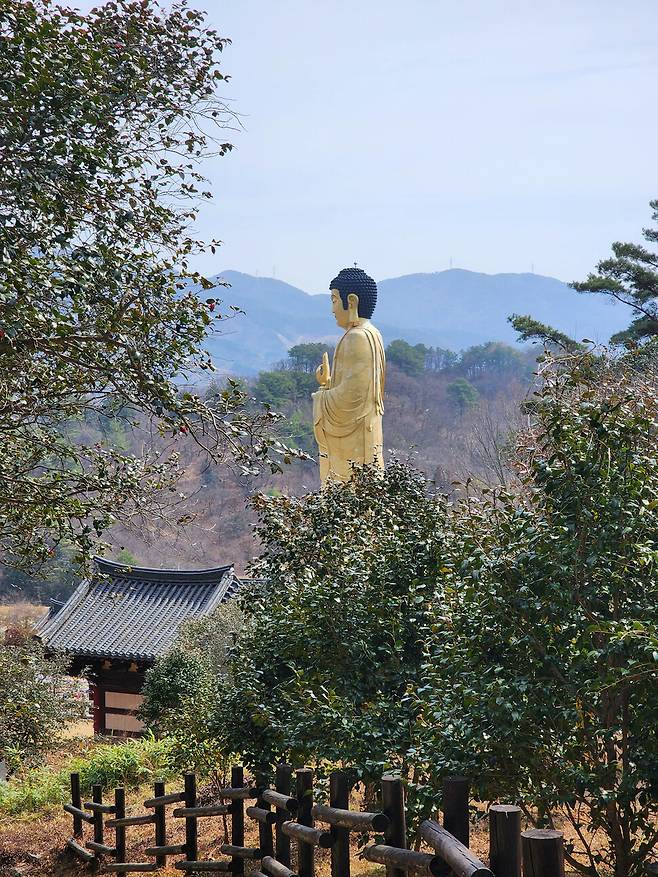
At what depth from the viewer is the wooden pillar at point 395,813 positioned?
A: 499 centimetres

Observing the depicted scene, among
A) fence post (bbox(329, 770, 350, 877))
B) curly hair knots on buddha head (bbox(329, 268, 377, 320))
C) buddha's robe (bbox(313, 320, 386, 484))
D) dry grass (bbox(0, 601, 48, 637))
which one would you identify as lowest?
fence post (bbox(329, 770, 350, 877))

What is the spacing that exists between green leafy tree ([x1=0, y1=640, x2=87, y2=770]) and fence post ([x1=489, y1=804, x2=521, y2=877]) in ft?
20.6

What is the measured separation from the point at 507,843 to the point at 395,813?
1.28 metres

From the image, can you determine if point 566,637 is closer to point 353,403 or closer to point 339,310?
point 353,403

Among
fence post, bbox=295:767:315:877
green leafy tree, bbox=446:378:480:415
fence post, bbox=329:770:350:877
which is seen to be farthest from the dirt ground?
green leafy tree, bbox=446:378:480:415

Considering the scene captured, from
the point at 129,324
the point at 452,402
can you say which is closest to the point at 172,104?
the point at 129,324

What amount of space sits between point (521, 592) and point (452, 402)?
2629 inches

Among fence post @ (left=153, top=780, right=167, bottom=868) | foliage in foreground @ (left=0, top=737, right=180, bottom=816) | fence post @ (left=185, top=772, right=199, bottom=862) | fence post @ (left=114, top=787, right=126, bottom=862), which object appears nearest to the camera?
fence post @ (left=185, top=772, right=199, bottom=862)

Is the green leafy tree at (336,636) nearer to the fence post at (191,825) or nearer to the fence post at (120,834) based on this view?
the fence post at (191,825)

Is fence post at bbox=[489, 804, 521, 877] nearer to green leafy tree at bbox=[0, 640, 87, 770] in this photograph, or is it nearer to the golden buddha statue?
green leafy tree at bbox=[0, 640, 87, 770]

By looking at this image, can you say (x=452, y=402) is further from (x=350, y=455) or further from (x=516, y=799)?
(x=516, y=799)

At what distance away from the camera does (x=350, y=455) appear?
19047mm

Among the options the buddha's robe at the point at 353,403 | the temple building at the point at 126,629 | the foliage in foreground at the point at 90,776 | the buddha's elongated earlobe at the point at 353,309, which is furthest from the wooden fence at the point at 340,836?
the buddha's elongated earlobe at the point at 353,309

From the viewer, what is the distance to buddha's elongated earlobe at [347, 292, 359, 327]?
19031mm
